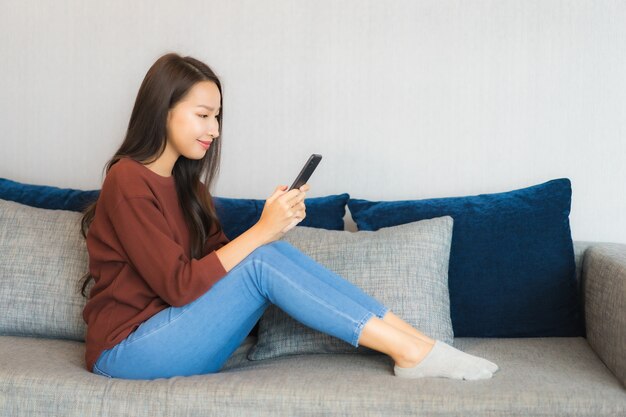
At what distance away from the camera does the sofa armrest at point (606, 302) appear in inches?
72.8

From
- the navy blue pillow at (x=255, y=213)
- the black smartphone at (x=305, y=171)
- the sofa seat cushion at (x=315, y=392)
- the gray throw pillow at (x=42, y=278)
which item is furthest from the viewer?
the navy blue pillow at (x=255, y=213)

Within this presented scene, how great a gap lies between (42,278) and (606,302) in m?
1.56

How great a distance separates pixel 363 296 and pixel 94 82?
150cm

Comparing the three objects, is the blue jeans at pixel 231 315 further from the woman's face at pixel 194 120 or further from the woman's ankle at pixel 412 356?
the woman's face at pixel 194 120

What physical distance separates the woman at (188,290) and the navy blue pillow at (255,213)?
0.42m

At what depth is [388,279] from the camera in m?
2.08

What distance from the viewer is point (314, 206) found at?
244cm

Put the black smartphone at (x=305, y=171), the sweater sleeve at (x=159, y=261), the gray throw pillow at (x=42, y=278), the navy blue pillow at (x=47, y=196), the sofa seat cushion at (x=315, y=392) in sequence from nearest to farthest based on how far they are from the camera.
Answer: the sofa seat cushion at (x=315, y=392), the sweater sleeve at (x=159, y=261), the black smartphone at (x=305, y=171), the gray throw pillow at (x=42, y=278), the navy blue pillow at (x=47, y=196)

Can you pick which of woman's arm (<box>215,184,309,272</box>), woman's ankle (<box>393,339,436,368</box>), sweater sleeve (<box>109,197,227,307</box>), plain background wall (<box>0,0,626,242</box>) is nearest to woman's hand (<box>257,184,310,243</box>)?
woman's arm (<box>215,184,309,272</box>)

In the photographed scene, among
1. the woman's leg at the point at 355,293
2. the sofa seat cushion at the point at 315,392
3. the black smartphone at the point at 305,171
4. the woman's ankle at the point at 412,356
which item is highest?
the black smartphone at the point at 305,171

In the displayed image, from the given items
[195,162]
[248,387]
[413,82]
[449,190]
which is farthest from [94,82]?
[248,387]

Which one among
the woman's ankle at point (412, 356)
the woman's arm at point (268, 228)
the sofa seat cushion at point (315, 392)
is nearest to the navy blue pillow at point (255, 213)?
the woman's arm at point (268, 228)

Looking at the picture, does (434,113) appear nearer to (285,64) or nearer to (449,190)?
(449,190)

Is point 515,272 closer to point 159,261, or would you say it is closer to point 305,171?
point 305,171
